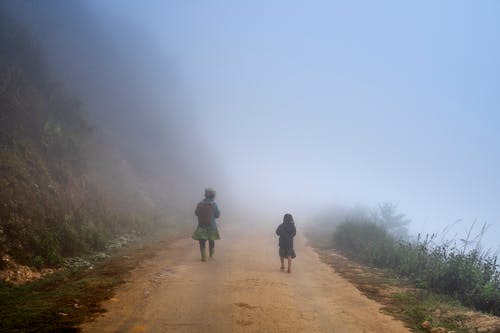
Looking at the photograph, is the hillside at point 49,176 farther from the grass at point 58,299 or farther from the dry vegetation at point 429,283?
the dry vegetation at point 429,283

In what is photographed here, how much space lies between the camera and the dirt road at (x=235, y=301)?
6.66 meters

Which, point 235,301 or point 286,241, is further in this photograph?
point 286,241

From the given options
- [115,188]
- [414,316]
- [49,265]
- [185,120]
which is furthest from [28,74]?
[185,120]

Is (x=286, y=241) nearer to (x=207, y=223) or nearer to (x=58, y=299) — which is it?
(x=207, y=223)

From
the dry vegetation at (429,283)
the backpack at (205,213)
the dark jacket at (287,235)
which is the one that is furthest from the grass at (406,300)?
the backpack at (205,213)

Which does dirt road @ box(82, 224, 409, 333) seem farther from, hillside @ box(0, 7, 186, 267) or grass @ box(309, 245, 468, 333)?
hillside @ box(0, 7, 186, 267)

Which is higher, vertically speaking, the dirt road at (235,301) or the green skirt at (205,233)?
the green skirt at (205,233)

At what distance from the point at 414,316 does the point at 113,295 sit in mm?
6255

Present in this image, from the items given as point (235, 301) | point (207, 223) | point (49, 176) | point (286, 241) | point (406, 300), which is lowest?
point (406, 300)

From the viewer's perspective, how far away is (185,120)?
5062 cm

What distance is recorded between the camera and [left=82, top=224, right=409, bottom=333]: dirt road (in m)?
6.66

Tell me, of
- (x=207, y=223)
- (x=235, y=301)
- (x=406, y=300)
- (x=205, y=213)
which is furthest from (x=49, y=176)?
(x=406, y=300)

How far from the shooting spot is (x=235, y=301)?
26.5 feet

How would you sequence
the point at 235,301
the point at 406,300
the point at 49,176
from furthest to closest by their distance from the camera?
1. the point at 49,176
2. the point at 406,300
3. the point at 235,301
